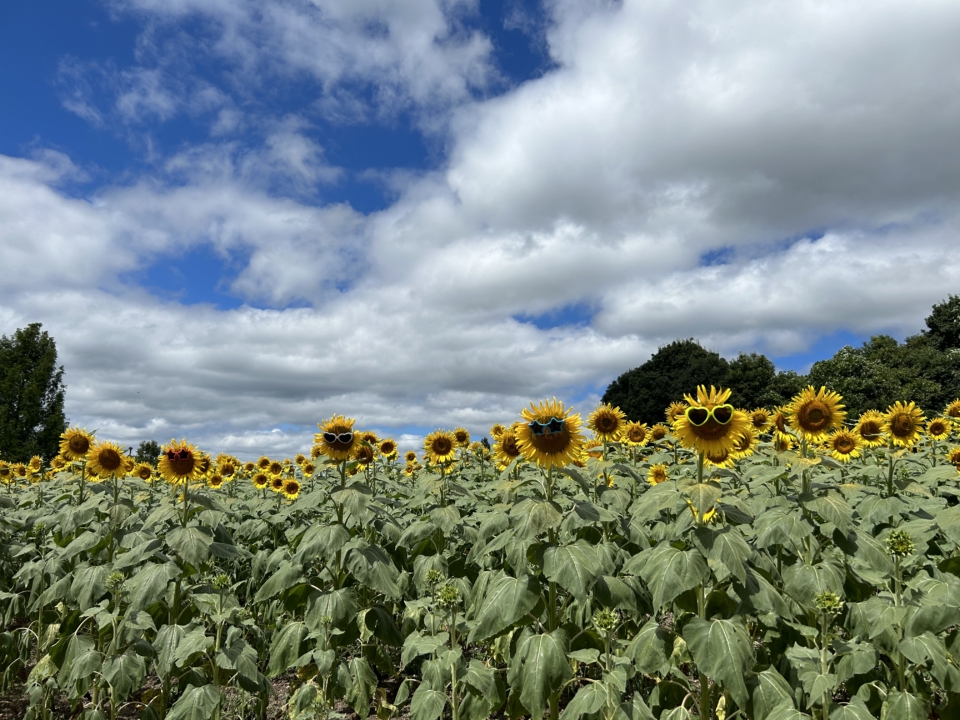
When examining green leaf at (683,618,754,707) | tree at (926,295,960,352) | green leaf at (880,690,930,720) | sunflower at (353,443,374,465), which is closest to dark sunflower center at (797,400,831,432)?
green leaf at (880,690,930,720)

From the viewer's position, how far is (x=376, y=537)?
23.4 feet

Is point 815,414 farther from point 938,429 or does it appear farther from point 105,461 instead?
point 938,429

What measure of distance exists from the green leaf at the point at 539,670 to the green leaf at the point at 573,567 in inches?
16.7

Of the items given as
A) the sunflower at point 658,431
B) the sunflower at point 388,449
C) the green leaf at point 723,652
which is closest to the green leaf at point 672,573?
the green leaf at point 723,652

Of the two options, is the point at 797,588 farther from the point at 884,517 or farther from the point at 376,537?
→ the point at 376,537

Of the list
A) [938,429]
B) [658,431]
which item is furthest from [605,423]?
[938,429]

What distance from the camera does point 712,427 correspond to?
443cm

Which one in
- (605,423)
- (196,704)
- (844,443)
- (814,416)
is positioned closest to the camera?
(196,704)

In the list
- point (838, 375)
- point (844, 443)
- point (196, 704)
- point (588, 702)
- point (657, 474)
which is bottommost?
point (196, 704)

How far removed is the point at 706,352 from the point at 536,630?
50.7 meters

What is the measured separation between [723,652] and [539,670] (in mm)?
1154

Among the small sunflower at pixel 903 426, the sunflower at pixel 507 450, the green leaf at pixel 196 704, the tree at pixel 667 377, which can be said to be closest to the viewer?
the green leaf at pixel 196 704

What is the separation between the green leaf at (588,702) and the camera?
3.93m

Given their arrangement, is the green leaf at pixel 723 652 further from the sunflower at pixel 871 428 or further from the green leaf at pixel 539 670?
the sunflower at pixel 871 428
